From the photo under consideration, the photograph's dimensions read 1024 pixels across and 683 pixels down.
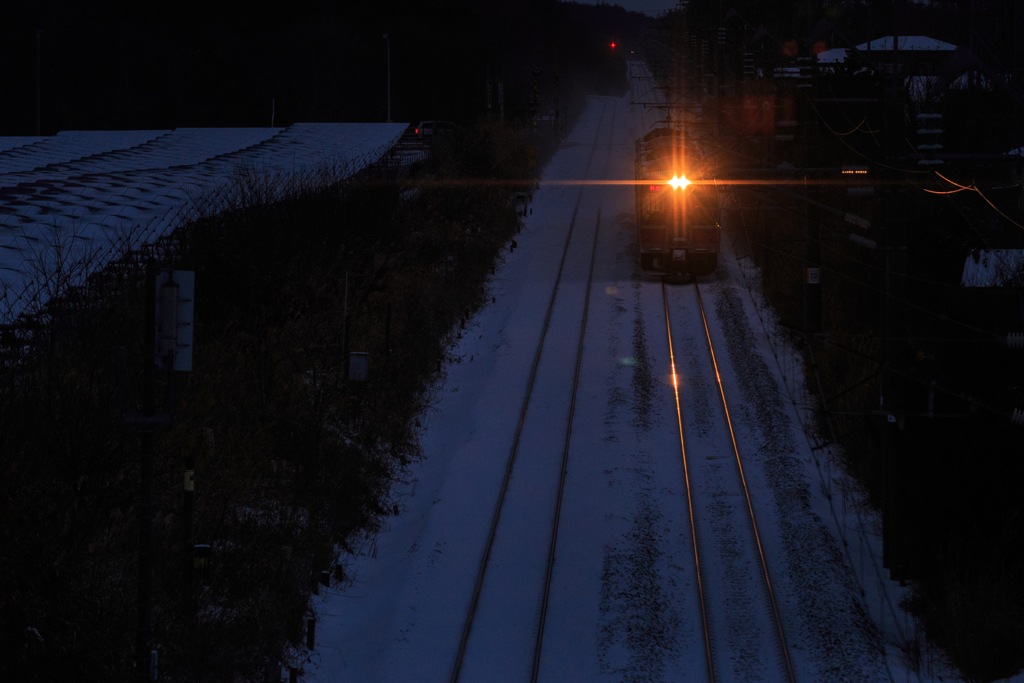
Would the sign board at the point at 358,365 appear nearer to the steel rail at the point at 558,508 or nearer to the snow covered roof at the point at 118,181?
the steel rail at the point at 558,508

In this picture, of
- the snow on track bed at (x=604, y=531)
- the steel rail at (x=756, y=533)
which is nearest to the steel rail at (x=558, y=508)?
the snow on track bed at (x=604, y=531)

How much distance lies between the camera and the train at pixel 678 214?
2864cm

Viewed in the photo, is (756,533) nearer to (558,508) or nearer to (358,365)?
(558,508)

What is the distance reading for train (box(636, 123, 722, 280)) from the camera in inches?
1128

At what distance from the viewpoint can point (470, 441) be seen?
1938 centimetres

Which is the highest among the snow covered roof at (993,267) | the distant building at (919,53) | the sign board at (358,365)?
the distant building at (919,53)

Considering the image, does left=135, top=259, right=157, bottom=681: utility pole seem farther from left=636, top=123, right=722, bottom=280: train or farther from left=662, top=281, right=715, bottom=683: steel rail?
left=636, top=123, right=722, bottom=280: train

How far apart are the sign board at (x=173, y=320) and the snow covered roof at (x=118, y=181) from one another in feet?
21.7

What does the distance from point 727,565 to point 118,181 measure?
714 inches

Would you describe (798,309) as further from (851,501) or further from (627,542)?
(627,542)

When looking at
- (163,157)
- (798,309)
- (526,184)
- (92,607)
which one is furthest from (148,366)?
(526,184)

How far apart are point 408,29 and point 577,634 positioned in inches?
2835

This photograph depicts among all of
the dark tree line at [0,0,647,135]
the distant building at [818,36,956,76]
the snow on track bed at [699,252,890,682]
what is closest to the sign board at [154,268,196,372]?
the snow on track bed at [699,252,890,682]

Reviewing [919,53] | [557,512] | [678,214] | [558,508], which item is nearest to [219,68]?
[919,53]
